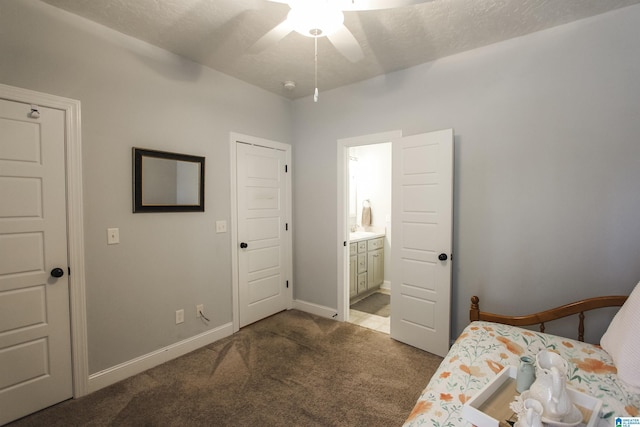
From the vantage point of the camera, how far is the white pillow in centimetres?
124

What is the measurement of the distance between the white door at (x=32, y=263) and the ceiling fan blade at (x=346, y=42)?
6.30 feet

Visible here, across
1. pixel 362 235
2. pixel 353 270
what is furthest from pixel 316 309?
pixel 362 235

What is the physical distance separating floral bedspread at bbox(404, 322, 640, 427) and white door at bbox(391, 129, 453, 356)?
2.76 feet

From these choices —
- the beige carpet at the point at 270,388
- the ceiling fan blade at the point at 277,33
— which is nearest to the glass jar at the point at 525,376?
the beige carpet at the point at 270,388

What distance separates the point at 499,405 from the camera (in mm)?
1069

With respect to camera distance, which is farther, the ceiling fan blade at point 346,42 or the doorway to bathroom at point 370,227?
the doorway to bathroom at point 370,227

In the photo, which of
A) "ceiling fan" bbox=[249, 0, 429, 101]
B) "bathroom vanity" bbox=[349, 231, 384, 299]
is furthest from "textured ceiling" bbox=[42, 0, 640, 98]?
"bathroom vanity" bbox=[349, 231, 384, 299]

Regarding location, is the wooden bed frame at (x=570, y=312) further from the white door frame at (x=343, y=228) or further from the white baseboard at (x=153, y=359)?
the white baseboard at (x=153, y=359)

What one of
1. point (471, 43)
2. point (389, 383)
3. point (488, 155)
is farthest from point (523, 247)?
point (471, 43)

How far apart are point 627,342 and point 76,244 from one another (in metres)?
3.24

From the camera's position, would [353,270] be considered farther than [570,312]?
Yes

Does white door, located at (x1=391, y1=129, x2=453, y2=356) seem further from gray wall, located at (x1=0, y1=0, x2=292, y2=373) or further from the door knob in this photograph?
the door knob

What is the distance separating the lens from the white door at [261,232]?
319cm

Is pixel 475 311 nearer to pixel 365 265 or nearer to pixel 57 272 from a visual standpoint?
pixel 365 265
